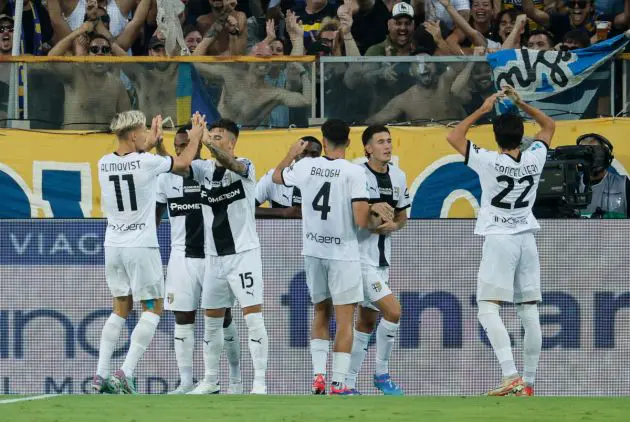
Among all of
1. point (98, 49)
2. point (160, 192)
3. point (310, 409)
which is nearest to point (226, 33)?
point (98, 49)

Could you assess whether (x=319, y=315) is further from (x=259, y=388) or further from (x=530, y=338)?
(x=530, y=338)

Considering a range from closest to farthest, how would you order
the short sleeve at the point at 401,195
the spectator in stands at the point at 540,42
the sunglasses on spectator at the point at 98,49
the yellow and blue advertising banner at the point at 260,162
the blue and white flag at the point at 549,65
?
the short sleeve at the point at 401,195 → the yellow and blue advertising banner at the point at 260,162 → the blue and white flag at the point at 549,65 → the spectator in stands at the point at 540,42 → the sunglasses on spectator at the point at 98,49

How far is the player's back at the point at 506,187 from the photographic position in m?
11.3

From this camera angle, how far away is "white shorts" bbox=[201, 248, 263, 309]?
37.7 ft

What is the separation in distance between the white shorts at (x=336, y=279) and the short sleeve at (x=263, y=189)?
1.33 metres

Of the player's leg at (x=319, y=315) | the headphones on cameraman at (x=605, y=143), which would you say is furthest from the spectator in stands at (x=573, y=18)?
the player's leg at (x=319, y=315)

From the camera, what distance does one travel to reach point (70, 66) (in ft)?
49.0

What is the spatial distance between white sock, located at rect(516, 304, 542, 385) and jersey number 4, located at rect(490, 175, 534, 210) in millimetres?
838

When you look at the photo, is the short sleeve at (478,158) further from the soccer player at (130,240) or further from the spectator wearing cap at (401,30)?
the spectator wearing cap at (401,30)

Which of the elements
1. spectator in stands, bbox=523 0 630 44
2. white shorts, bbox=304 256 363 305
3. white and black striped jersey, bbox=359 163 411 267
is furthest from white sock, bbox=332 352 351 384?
spectator in stands, bbox=523 0 630 44

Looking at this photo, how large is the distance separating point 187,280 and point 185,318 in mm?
330

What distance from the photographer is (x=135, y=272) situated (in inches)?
458

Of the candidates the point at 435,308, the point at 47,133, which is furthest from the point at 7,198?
the point at 435,308

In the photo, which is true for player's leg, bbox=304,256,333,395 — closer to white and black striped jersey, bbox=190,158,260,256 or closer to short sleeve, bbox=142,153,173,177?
white and black striped jersey, bbox=190,158,260,256
